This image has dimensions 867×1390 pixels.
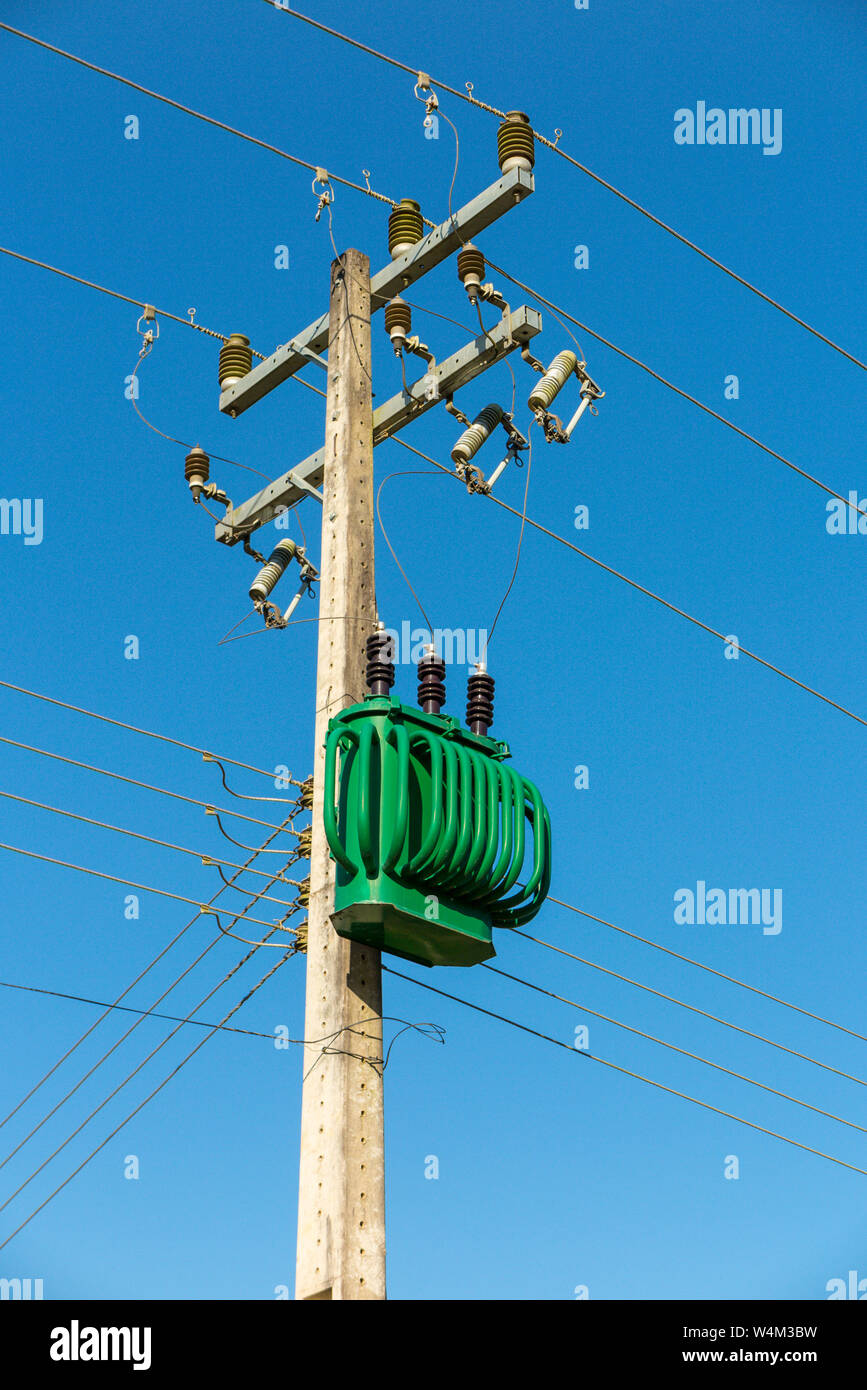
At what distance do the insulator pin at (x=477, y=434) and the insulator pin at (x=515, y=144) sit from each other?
140 cm

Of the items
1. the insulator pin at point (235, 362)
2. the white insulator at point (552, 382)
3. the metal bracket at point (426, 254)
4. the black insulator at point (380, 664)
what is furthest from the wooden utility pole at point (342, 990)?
the insulator pin at point (235, 362)

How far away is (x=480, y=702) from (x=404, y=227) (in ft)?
10.9

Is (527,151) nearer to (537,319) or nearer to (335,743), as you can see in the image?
(537,319)

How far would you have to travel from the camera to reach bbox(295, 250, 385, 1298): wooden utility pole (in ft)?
26.2

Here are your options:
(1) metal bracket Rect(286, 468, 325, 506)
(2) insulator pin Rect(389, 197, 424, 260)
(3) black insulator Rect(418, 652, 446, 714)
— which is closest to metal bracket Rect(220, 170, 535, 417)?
(2) insulator pin Rect(389, 197, 424, 260)

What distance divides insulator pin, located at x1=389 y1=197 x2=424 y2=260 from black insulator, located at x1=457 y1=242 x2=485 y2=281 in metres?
0.43

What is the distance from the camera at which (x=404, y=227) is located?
1098 centimetres

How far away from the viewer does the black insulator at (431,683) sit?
30.1 feet

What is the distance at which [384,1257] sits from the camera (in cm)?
799

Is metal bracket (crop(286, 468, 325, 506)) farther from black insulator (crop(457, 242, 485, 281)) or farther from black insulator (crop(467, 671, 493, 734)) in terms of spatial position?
black insulator (crop(467, 671, 493, 734))

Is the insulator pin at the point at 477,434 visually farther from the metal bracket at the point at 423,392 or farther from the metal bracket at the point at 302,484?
the metal bracket at the point at 302,484

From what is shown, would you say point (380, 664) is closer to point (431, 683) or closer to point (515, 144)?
point (431, 683)

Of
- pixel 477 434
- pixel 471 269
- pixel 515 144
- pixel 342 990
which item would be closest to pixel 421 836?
pixel 342 990
